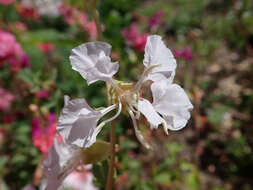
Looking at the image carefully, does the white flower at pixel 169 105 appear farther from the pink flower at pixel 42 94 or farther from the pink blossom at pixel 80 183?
the pink flower at pixel 42 94

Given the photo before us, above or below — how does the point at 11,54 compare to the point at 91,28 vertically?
above

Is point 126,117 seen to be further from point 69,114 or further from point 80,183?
point 69,114

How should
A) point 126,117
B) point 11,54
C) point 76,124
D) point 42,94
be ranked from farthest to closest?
point 126,117
point 11,54
point 42,94
point 76,124

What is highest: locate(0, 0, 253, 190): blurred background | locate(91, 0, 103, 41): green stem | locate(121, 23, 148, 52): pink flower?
locate(91, 0, 103, 41): green stem

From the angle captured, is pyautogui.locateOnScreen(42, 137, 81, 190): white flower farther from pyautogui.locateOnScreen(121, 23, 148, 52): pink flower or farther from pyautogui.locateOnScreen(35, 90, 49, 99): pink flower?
A: pyautogui.locateOnScreen(121, 23, 148, 52): pink flower

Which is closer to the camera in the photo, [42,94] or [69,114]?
[69,114]

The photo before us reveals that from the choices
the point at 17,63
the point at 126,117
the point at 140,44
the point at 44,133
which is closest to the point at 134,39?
the point at 140,44

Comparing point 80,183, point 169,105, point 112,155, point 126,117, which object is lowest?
point 126,117

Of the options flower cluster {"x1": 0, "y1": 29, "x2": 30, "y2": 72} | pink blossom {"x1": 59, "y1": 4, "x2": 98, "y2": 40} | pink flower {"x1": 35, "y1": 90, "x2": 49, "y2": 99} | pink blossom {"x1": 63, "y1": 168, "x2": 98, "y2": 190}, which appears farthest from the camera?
pink blossom {"x1": 59, "y1": 4, "x2": 98, "y2": 40}

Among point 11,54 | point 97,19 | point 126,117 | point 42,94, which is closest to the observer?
point 97,19

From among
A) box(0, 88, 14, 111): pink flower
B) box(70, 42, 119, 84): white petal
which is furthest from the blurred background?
box(70, 42, 119, 84): white petal
